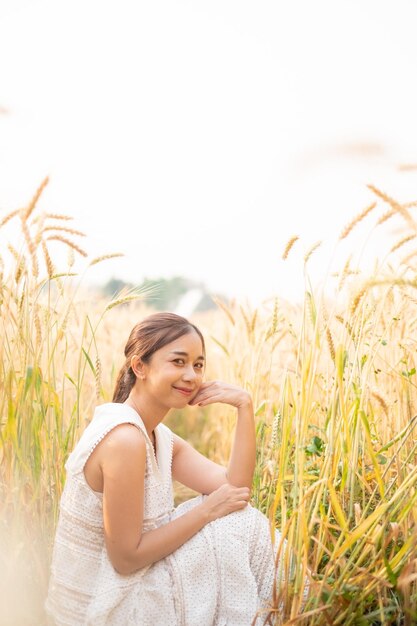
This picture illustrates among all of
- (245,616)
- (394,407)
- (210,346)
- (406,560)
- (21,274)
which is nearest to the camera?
(406,560)

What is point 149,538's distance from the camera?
5.93ft

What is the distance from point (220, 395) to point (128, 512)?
49cm

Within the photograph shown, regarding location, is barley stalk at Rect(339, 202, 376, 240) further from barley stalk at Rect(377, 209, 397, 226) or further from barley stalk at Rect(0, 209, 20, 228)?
barley stalk at Rect(0, 209, 20, 228)

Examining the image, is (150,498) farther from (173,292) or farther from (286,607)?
(173,292)

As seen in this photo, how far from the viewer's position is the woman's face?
6.42 feet

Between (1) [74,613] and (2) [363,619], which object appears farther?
(1) [74,613]

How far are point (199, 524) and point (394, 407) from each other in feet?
2.38

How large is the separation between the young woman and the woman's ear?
1.1 inches

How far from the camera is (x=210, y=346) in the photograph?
4.86 m

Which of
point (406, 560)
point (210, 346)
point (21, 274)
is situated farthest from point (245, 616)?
point (210, 346)

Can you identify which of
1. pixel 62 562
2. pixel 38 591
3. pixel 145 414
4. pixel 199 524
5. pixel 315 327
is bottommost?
pixel 38 591

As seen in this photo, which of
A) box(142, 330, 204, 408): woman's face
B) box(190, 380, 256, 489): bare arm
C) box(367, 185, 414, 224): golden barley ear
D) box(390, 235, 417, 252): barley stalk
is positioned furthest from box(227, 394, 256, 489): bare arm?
box(367, 185, 414, 224): golden barley ear

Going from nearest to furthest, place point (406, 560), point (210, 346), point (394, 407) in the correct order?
1. point (406, 560)
2. point (394, 407)
3. point (210, 346)

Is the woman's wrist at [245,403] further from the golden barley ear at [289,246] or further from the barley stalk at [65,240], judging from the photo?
the barley stalk at [65,240]
